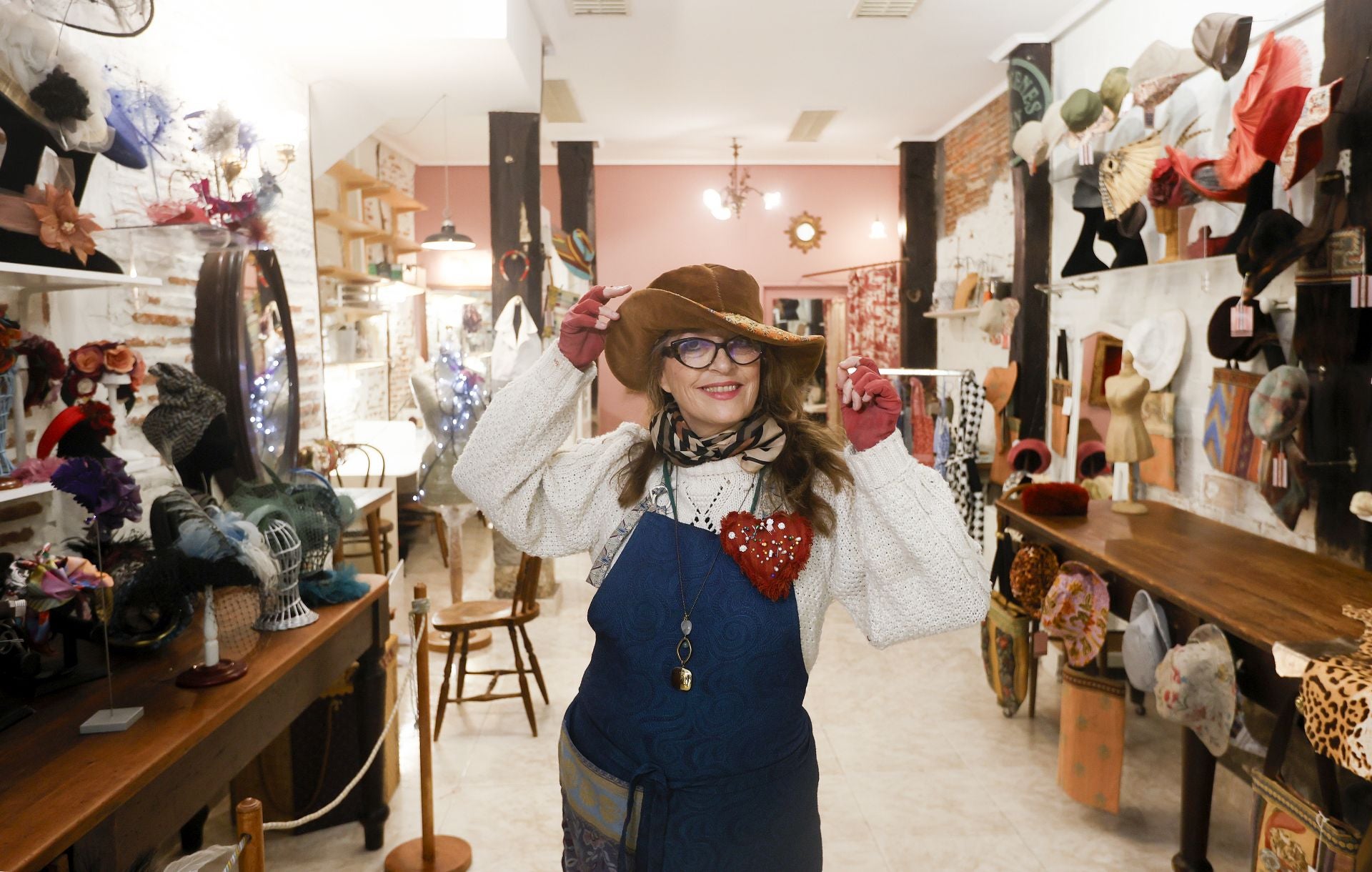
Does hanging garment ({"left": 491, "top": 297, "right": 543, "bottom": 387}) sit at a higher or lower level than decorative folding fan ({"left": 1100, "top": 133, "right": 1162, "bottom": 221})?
lower

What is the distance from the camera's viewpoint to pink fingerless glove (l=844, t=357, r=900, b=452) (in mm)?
→ 1506

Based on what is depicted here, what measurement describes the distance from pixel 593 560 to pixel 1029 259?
14.2ft

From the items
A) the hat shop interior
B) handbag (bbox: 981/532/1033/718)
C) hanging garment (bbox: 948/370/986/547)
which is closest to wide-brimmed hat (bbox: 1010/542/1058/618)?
the hat shop interior

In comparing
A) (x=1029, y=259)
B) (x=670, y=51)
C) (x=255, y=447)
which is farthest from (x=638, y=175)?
(x=255, y=447)

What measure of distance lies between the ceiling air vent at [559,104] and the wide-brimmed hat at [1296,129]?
15.5 feet

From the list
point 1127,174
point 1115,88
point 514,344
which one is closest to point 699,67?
point 514,344

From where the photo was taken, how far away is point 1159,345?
3.82m

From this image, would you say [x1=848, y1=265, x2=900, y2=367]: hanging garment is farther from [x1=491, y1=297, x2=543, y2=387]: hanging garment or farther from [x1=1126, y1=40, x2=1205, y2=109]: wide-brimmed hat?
[x1=1126, y1=40, x2=1205, y2=109]: wide-brimmed hat

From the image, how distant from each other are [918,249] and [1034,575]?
5.11m

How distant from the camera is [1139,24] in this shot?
433 centimetres

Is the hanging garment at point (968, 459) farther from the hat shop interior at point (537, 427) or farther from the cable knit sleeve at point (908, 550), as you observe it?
the cable knit sleeve at point (908, 550)

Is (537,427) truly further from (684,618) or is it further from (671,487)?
(684,618)

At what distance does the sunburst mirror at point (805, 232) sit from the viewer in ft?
32.0

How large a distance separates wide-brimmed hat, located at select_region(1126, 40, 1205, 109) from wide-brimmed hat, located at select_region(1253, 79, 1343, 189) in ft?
2.17
